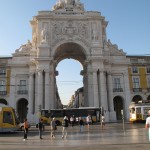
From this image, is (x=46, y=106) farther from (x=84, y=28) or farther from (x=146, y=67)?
(x=146, y=67)

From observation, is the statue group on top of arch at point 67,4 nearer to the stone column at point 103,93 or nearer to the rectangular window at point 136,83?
the stone column at point 103,93

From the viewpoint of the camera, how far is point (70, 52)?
54.2m

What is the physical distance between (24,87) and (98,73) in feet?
50.3

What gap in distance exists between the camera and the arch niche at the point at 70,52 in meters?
49.9

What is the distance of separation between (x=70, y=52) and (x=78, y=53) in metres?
1.84

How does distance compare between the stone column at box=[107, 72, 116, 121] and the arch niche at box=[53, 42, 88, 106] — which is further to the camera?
the arch niche at box=[53, 42, 88, 106]

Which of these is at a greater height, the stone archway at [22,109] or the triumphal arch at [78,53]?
the triumphal arch at [78,53]

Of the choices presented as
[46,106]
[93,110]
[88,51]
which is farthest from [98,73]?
[46,106]

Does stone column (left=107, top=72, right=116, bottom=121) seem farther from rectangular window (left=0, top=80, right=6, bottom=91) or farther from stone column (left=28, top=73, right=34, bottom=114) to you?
rectangular window (left=0, top=80, right=6, bottom=91)

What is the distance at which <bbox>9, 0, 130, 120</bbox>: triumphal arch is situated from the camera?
46.4 metres

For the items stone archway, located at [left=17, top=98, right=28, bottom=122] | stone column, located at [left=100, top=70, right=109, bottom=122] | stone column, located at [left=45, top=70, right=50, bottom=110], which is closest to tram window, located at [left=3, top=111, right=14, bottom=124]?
stone column, located at [left=45, top=70, right=50, bottom=110]

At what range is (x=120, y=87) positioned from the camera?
50.7 m

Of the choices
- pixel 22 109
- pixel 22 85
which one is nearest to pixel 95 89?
pixel 22 85

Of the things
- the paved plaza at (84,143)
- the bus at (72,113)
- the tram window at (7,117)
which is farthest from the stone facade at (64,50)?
the paved plaza at (84,143)
